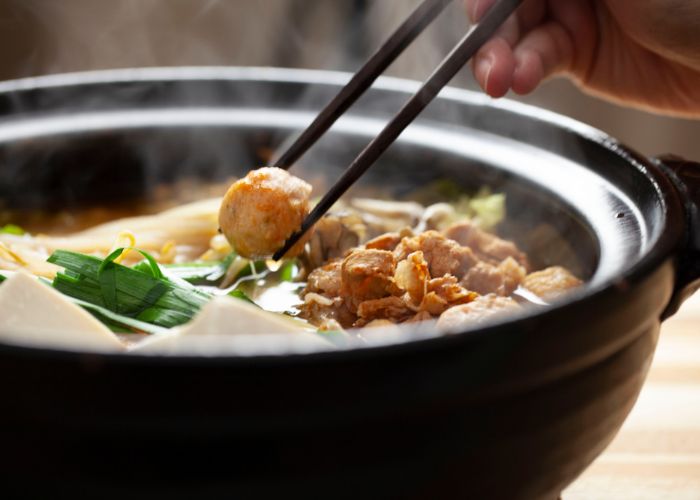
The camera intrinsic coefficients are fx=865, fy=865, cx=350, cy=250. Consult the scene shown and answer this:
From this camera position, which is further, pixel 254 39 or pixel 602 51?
pixel 254 39

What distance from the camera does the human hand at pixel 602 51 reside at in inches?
83.2

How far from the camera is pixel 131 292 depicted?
167 cm

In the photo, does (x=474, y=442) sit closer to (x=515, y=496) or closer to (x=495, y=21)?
(x=515, y=496)

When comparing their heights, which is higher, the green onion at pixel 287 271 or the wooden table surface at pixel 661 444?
the green onion at pixel 287 271

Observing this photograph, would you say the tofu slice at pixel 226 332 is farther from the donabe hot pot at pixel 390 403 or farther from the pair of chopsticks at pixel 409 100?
the pair of chopsticks at pixel 409 100

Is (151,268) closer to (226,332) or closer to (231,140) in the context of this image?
(226,332)

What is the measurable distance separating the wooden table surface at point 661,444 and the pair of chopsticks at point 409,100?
0.77 metres

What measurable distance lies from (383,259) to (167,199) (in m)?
1.14

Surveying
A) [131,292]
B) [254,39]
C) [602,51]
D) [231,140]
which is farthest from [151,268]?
[254,39]

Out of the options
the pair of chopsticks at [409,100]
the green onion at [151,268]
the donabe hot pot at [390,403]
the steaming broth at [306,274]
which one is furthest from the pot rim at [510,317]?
the green onion at [151,268]

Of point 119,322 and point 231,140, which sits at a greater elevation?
point 231,140

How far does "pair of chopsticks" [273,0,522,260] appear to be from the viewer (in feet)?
5.67

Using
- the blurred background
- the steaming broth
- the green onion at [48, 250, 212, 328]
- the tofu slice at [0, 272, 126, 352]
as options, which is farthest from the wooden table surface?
the blurred background

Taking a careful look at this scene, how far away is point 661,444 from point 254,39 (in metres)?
3.87
